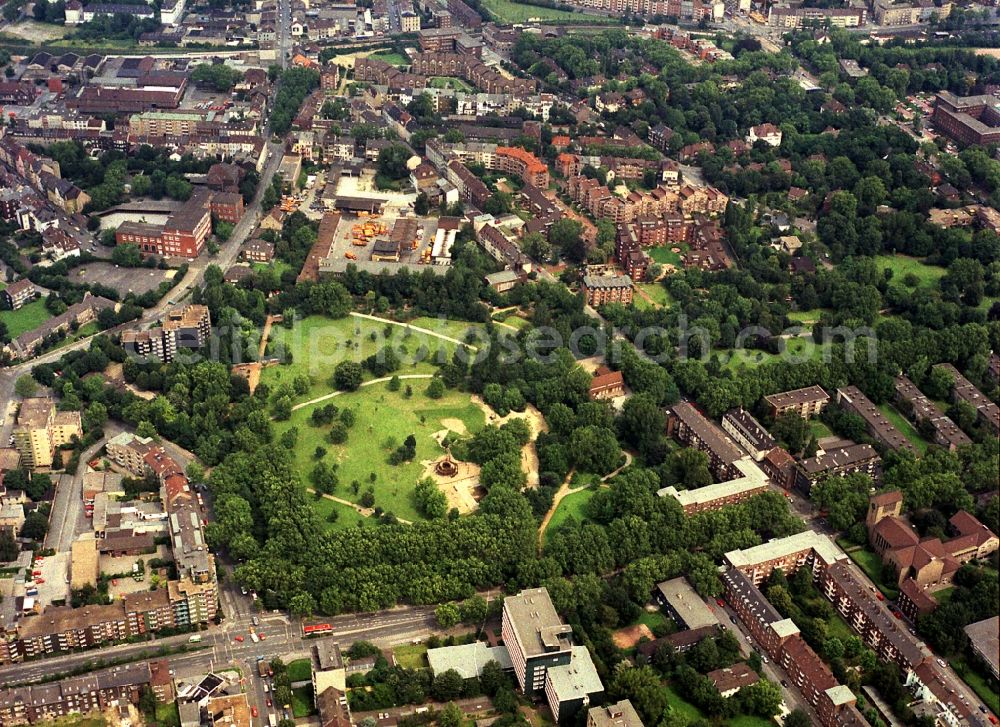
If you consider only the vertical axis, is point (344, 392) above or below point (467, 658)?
above

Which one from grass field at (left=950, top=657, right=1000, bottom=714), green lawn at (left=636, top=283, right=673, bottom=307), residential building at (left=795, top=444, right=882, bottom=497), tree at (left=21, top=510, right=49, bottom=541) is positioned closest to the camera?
grass field at (left=950, top=657, right=1000, bottom=714)

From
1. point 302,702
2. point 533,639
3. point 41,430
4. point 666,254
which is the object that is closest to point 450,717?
point 533,639

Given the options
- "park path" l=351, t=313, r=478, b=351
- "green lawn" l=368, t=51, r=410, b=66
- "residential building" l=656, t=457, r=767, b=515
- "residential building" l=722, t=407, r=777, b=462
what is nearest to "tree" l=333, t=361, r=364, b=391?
"park path" l=351, t=313, r=478, b=351

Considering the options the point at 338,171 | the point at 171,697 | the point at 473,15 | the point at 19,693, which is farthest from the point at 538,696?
the point at 473,15

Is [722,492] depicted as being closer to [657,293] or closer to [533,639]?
[533,639]

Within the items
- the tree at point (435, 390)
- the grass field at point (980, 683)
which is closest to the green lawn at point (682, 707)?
the grass field at point (980, 683)

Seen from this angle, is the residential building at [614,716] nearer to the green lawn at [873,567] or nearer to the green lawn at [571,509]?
the green lawn at [571,509]

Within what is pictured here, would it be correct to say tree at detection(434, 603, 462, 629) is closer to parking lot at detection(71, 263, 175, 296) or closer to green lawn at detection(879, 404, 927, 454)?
green lawn at detection(879, 404, 927, 454)
